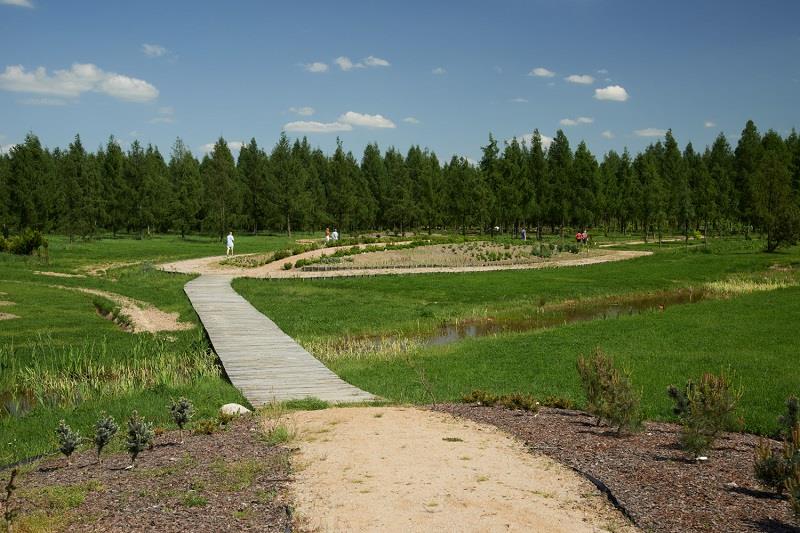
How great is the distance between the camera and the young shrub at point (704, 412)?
7.50 metres

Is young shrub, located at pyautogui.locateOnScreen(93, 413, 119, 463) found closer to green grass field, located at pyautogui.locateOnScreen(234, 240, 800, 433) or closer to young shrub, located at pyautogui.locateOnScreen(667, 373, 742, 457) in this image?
green grass field, located at pyautogui.locateOnScreen(234, 240, 800, 433)

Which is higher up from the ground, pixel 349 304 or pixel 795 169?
pixel 795 169

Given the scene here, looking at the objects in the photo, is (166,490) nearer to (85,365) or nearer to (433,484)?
(433,484)

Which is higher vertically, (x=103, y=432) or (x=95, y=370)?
(x=103, y=432)

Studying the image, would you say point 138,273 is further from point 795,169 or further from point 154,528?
point 795,169

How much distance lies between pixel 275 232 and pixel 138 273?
166 feet

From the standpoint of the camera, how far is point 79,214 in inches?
2456

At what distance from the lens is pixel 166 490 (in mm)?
6641

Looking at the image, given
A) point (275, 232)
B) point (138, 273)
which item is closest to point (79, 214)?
point (275, 232)

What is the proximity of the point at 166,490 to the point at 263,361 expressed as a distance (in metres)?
7.65

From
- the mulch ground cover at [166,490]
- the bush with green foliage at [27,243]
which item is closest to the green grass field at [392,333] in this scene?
the mulch ground cover at [166,490]

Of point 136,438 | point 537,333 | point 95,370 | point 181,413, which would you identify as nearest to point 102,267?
point 95,370

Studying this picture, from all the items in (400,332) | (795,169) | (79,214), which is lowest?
(400,332)

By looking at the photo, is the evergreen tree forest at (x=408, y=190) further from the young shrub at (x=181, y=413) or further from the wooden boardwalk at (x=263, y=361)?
the young shrub at (x=181, y=413)
